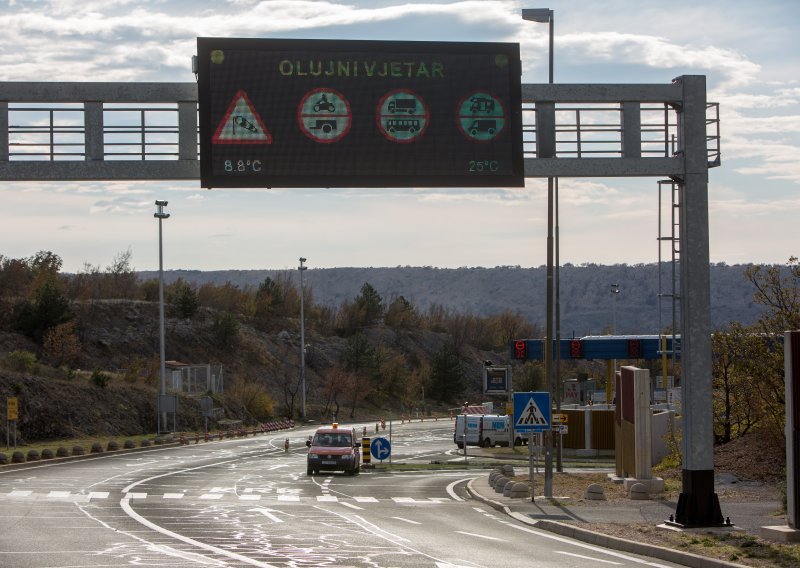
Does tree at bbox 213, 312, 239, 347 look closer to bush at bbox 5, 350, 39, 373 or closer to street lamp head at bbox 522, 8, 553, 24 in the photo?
bush at bbox 5, 350, 39, 373

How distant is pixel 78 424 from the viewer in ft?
211

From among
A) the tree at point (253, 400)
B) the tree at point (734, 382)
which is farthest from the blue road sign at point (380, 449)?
the tree at point (253, 400)

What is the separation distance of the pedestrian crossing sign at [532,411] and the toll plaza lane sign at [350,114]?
9.01 m

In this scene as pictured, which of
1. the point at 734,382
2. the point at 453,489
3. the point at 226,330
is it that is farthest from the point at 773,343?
the point at 226,330

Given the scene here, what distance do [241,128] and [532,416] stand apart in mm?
11506

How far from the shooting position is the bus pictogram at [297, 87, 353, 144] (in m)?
19.2

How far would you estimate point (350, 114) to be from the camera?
63.0 ft

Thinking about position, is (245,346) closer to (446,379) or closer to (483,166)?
(446,379)

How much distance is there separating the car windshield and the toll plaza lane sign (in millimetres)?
24001

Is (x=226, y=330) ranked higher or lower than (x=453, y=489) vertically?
higher

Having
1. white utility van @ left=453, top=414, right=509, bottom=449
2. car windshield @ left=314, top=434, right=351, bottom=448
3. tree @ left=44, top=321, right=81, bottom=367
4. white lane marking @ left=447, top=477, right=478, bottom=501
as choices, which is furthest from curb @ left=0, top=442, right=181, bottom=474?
tree @ left=44, top=321, right=81, bottom=367

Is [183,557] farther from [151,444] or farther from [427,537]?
[151,444]

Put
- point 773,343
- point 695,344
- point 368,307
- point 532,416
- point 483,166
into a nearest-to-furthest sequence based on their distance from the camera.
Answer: point 483,166, point 695,344, point 532,416, point 773,343, point 368,307

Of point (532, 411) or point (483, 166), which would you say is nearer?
point (483, 166)
